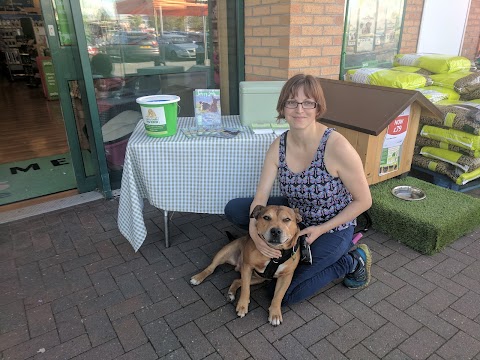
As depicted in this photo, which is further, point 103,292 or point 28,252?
point 28,252

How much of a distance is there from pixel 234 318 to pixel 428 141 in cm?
309

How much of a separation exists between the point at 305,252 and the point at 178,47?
3087mm

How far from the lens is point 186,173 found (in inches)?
119

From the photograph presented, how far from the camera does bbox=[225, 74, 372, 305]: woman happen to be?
2.36 metres

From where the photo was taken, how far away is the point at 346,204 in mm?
2605

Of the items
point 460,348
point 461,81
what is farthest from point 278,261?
point 461,81

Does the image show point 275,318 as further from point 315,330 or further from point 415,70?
point 415,70

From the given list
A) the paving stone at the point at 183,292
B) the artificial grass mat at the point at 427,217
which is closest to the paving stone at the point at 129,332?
the paving stone at the point at 183,292

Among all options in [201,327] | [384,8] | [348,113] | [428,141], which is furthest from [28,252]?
[384,8]

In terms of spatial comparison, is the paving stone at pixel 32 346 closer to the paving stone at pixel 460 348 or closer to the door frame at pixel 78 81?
the door frame at pixel 78 81

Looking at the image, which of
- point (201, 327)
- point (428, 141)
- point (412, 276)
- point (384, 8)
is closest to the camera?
point (201, 327)

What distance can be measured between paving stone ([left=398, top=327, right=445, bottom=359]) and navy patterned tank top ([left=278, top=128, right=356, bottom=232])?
0.81m

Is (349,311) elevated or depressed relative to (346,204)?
depressed

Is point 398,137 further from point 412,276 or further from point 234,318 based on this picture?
point 234,318
